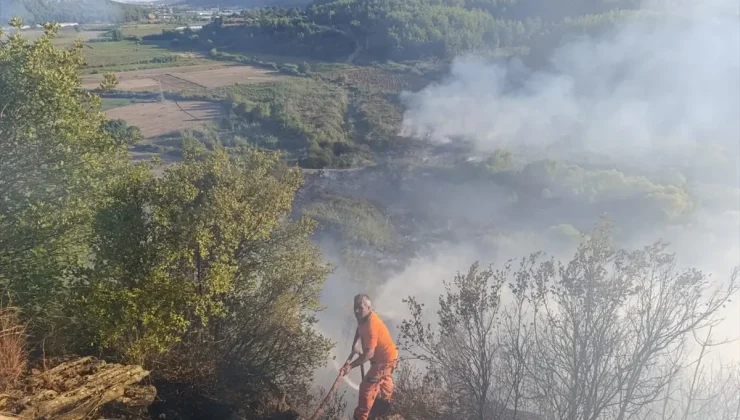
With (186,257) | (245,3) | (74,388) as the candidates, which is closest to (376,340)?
(186,257)

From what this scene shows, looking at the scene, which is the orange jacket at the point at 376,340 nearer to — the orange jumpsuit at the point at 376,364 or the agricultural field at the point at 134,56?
the orange jumpsuit at the point at 376,364

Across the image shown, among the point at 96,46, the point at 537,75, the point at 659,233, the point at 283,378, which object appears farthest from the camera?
the point at 96,46

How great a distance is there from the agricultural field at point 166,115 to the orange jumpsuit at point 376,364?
85.7 ft

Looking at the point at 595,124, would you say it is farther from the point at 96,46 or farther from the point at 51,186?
the point at 96,46

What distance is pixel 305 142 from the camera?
29.8 metres

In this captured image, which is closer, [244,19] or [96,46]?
[96,46]

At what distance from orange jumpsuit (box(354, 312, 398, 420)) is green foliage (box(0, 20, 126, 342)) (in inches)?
132

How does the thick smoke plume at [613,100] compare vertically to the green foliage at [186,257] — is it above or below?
above

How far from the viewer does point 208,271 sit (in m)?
6.68

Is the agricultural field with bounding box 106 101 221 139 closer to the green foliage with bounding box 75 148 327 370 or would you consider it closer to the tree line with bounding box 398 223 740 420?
the green foliage with bounding box 75 148 327 370

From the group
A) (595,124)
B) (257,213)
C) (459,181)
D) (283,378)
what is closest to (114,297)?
(257,213)

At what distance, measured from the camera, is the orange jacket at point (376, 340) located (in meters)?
6.29

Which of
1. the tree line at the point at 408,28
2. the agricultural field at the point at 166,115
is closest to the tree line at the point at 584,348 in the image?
the agricultural field at the point at 166,115

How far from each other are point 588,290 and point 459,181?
1659 cm
